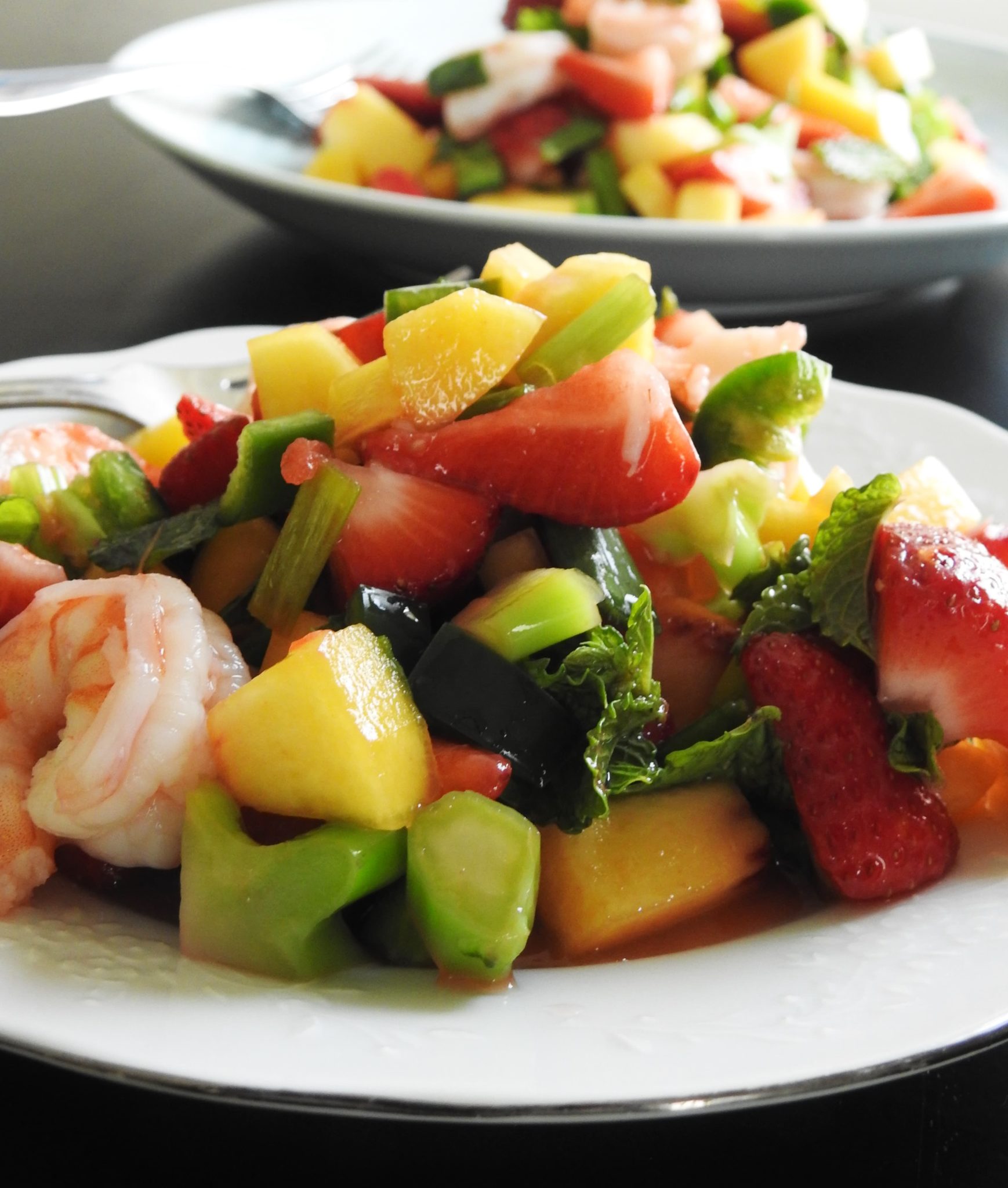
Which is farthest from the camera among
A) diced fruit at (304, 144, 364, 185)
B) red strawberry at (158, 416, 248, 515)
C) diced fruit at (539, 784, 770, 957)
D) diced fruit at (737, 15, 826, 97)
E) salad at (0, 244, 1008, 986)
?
diced fruit at (737, 15, 826, 97)

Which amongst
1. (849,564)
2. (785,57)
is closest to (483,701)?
(849,564)

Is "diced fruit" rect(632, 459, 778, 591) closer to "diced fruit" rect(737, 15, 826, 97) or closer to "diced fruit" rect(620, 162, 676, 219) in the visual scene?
"diced fruit" rect(620, 162, 676, 219)

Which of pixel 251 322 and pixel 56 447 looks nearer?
pixel 56 447

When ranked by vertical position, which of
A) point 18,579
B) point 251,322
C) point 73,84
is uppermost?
point 73,84

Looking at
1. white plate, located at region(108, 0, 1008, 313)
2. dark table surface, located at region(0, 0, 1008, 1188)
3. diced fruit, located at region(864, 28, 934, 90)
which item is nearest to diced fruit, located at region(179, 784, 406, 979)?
dark table surface, located at region(0, 0, 1008, 1188)

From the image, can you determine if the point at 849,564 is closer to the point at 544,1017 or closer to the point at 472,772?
the point at 472,772
